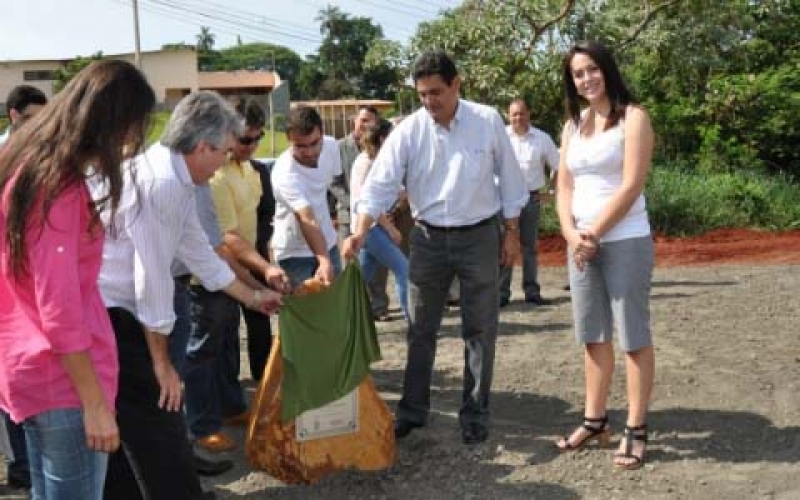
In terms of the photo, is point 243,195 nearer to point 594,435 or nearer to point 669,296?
point 594,435

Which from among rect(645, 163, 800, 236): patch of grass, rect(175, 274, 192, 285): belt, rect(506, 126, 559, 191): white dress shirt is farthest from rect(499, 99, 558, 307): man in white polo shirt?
rect(645, 163, 800, 236): patch of grass

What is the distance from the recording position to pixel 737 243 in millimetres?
12586

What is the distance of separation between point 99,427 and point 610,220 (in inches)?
108

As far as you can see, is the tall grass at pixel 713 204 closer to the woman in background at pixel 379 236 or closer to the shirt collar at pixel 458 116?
the woman in background at pixel 379 236

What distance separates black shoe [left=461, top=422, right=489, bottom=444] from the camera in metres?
5.09

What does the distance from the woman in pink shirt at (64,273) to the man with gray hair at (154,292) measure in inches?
26.5

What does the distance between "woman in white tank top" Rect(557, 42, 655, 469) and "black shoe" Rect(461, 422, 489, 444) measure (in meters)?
0.71

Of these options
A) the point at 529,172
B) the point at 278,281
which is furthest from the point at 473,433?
the point at 529,172

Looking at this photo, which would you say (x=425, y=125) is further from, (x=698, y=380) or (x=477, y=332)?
(x=698, y=380)

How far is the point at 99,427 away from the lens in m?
2.50

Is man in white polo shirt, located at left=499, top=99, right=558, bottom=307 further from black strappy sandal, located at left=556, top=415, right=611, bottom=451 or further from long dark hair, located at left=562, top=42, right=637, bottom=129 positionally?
long dark hair, located at left=562, top=42, right=637, bottom=129

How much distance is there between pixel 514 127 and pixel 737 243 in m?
5.11


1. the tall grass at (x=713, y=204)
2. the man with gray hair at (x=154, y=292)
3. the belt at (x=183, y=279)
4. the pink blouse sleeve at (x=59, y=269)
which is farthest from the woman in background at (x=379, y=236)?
the tall grass at (x=713, y=204)

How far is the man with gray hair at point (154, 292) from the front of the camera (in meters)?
3.33
